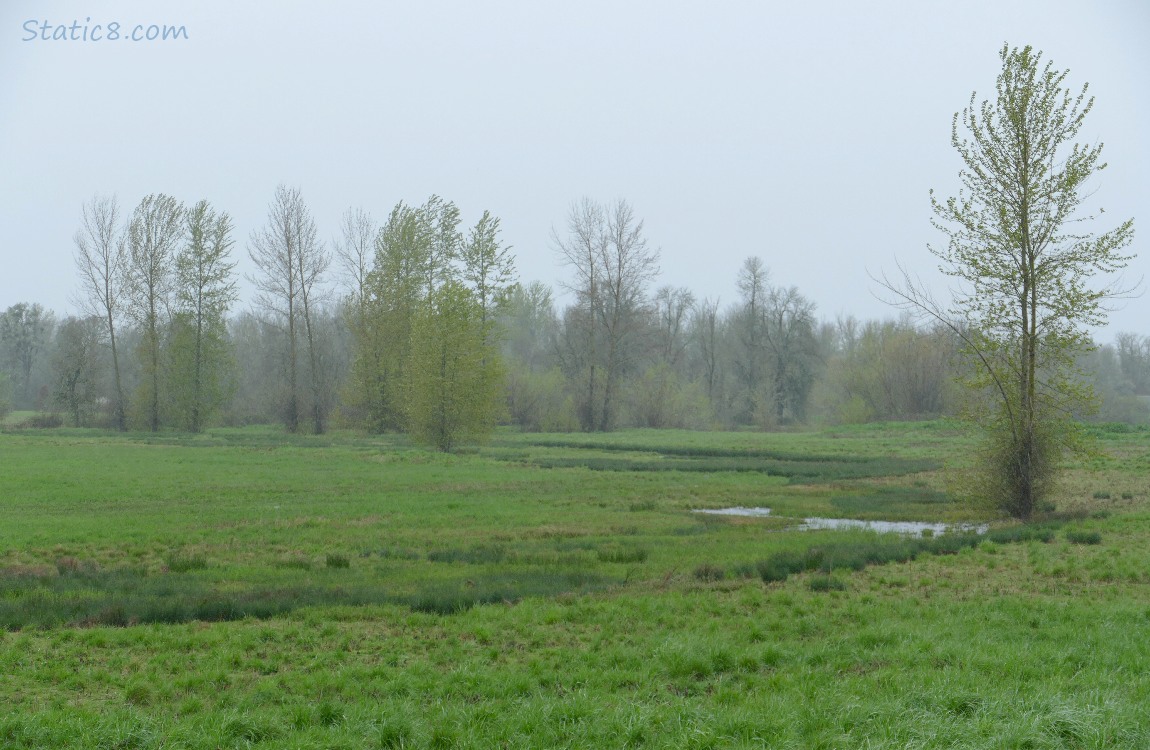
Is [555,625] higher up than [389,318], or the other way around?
[389,318]

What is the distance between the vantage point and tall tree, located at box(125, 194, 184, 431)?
6122 centimetres

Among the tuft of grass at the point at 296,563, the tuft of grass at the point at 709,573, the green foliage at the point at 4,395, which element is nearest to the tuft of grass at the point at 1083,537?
the tuft of grass at the point at 709,573

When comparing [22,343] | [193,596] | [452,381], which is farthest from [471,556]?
[22,343]

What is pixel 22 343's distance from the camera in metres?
90.6

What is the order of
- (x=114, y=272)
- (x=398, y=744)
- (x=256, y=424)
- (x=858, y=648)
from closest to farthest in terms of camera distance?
(x=398, y=744) < (x=858, y=648) < (x=114, y=272) < (x=256, y=424)

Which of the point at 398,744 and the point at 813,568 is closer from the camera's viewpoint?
the point at 398,744

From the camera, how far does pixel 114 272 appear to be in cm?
6194

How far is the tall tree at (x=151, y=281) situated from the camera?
61219mm

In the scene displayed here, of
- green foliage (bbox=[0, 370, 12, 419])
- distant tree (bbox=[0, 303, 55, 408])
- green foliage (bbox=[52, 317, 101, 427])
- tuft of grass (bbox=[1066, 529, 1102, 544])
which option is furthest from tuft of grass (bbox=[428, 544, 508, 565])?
distant tree (bbox=[0, 303, 55, 408])

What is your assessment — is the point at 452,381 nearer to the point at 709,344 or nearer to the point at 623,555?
the point at 623,555

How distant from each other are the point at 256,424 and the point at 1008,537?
6506 cm

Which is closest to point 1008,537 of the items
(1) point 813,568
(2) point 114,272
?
(1) point 813,568

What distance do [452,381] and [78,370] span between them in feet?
126

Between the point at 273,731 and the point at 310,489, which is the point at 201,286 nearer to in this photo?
the point at 310,489
